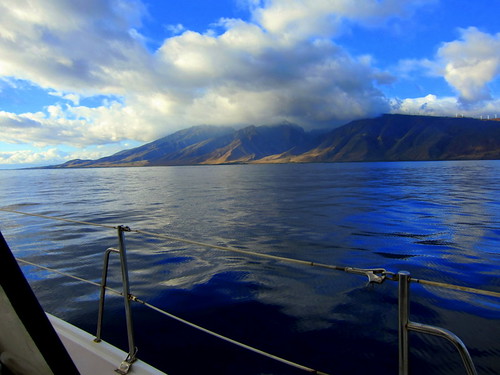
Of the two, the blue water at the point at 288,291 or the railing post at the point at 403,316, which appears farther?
the blue water at the point at 288,291

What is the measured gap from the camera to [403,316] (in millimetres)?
2189

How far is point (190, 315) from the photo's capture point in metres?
7.76

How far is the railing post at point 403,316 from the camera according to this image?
2.07 m

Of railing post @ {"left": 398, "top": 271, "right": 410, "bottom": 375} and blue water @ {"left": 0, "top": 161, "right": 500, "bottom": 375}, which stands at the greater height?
railing post @ {"left": 398, "top": 271, "right": 410, "bottom": 375}

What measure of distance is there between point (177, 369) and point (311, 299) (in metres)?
4.18

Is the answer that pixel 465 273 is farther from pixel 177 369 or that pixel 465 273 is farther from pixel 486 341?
pixel 177 369

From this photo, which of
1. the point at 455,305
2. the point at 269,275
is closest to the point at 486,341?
the point at 455,305

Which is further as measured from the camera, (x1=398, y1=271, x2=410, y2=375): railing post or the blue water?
the blue water

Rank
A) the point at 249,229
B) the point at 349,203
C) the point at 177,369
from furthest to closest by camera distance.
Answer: the point at 349,203 → the point at 249,229 → the point at 177,369

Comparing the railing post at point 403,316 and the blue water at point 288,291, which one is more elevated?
the railing post at point 403,316

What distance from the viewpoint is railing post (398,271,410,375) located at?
6.81ft

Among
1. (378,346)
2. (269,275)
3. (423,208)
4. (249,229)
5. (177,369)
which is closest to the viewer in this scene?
(177,369)

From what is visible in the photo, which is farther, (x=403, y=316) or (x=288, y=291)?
(x=288, y=291)

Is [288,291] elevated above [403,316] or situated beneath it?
situated beneath
